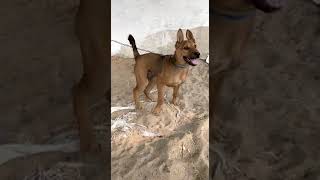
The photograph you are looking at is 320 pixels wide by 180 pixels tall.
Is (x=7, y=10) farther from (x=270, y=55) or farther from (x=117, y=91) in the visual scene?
(x=270, y=55)

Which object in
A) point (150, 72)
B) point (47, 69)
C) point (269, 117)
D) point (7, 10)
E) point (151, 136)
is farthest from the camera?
point (7, 10)

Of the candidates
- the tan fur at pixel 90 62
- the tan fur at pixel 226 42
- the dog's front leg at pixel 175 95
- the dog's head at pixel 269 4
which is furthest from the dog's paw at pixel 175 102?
the dog's head at pixel 269 4

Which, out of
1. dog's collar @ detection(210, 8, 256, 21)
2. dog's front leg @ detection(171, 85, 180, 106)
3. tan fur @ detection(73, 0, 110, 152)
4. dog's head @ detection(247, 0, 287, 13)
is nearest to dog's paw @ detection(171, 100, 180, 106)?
dog's front leg @ detection(171, 85, 180, 106)

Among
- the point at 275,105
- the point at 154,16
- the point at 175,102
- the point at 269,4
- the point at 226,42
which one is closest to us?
the point at 269,4

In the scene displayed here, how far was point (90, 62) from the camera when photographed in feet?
5.21

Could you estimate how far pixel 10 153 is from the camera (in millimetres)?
1774

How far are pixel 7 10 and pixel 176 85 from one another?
3.00ft

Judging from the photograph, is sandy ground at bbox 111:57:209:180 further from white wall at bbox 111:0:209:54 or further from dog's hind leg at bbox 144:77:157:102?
white wall at bbox 111:0:209:54

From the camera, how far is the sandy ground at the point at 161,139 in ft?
5.53

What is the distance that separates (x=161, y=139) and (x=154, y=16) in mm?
503

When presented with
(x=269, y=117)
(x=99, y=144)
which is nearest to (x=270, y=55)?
(x=269, y=117)

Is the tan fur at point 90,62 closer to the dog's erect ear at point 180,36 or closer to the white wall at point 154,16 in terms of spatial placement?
the dog's erect ear at point 180,36

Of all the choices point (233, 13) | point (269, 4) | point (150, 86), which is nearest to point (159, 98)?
point (150, 86)

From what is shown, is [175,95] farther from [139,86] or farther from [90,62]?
[90,62]
